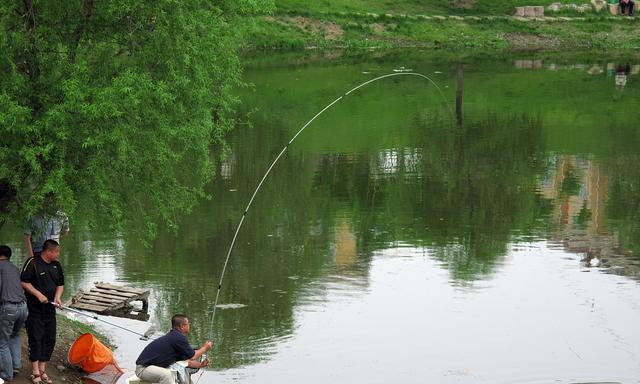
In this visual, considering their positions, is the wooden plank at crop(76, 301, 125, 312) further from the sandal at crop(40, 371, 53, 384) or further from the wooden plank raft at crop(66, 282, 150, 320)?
the sandal at crop(40, 371, 53, 384)

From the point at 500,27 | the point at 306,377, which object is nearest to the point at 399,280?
the point at 306,377

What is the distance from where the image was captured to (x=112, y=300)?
68.5 feet

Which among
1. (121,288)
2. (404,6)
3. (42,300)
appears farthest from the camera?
(404,6)

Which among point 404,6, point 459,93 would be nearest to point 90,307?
point 459,93

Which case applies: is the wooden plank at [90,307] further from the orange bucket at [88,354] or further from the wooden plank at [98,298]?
the orange bucket at [88,354]

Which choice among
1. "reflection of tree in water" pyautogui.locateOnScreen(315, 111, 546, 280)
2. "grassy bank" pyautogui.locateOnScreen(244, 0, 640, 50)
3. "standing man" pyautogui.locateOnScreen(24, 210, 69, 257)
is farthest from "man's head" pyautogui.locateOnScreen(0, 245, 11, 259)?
"grassy bank" pyautogui.locateOnScreen(244, 0, 640, 50)

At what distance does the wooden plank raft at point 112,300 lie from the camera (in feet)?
67.9

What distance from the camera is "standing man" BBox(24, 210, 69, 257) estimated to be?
1734cm

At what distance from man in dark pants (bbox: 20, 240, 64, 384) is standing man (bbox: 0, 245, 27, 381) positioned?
0.92 ft

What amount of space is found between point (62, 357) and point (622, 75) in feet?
167

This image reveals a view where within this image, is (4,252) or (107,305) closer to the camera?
(4,252)

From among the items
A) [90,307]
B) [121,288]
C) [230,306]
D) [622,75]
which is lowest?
[230,306]

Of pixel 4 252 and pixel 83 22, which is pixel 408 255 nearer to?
pixel 83 22

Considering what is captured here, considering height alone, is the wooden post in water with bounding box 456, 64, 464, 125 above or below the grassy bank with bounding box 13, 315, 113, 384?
above
